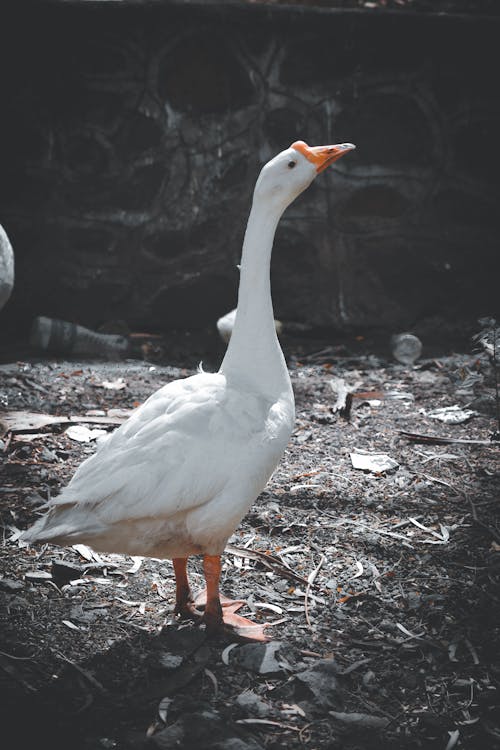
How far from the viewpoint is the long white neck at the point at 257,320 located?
8.09ft

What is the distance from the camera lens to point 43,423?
3.59 metres

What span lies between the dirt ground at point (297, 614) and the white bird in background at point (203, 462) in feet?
0.67

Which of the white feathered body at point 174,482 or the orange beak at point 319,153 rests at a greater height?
the orange beak at point 319,153

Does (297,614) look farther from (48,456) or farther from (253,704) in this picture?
(48,456)

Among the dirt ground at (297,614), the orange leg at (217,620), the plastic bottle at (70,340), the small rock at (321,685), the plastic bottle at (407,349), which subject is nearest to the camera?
the dirt ground at (297,614)

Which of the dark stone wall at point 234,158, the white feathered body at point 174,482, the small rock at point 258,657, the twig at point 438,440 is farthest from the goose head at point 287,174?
the dark stone wall at point 234,158

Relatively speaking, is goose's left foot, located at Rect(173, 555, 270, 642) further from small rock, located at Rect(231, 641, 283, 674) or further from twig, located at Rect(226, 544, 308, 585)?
twig, located at Rect(226, 544, 308, 585)

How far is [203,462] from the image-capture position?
211 centimetres

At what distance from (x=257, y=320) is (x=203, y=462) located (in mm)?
604

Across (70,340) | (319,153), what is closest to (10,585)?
(319,153)

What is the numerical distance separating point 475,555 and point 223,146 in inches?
141

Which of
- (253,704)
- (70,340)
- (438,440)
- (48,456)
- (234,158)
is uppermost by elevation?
(234,158)

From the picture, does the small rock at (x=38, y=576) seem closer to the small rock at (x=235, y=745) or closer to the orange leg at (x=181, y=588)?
the orange leg at (x=181, y=588)

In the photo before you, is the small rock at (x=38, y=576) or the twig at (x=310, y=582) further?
the small rock at (x=38, y=576)
